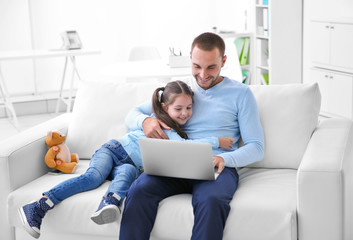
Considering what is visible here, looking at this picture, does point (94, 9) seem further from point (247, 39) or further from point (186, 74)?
point (186, 74)

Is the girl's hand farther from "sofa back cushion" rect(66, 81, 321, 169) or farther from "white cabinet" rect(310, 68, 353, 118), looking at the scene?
"white cabinet" rect(310, 68, 353, 118)

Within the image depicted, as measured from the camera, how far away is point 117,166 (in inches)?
105

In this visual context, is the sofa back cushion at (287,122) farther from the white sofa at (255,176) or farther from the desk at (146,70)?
the desk at (146,70)

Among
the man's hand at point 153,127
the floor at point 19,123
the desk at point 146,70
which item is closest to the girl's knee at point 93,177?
the man's hand at point 153,127

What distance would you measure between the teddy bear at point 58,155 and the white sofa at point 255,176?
4 centimetres

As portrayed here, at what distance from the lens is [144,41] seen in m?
7.35

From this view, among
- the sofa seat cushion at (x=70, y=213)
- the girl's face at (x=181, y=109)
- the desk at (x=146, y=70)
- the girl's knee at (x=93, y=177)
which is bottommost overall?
the sofa seat cushion at (x=70, y=213)

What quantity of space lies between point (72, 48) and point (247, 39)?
2063mm

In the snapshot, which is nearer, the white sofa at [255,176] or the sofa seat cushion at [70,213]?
the white sofa at [255,176]

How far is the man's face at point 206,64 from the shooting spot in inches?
101

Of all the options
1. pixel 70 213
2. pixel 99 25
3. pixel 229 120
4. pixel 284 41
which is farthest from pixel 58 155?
pixel 99 25

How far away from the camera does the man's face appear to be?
256cm

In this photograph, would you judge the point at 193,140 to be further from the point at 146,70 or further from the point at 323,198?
the point at 146,70

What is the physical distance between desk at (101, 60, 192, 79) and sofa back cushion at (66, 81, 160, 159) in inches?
39.8
